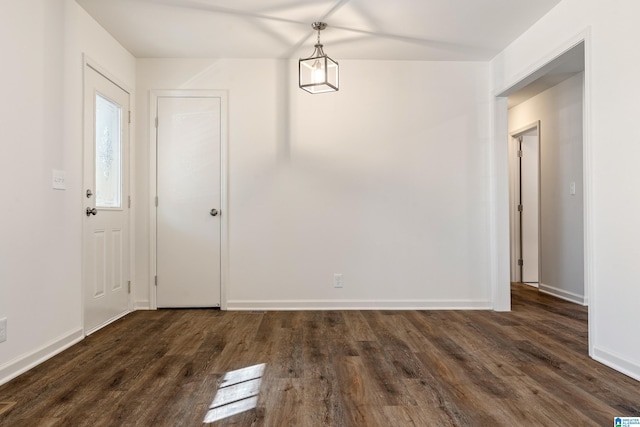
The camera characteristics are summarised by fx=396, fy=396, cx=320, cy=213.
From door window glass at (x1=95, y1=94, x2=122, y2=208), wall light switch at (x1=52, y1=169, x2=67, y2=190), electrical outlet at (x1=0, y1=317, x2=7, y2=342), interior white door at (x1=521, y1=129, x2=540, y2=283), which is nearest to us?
electrical outlet at (x1=0, y1=317, x2=7, y2=342)

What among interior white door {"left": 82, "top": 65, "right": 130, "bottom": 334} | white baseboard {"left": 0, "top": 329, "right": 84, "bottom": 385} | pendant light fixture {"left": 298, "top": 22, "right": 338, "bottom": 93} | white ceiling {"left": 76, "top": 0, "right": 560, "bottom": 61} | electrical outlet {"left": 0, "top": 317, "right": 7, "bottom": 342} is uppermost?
white ceiling {"left": 76, "top": 0, "right": 560, "bottom": 61}

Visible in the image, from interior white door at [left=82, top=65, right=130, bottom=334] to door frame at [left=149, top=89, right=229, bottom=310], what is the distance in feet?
0.73

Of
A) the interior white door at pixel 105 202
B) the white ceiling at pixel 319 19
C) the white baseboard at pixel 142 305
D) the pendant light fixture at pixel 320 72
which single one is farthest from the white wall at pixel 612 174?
the white baseboard at pixel 142 305

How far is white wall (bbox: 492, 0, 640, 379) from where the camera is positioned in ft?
7.31

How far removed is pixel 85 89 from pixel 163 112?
94cm

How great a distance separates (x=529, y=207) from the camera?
5496 mm

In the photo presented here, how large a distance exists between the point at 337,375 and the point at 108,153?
2696 mm

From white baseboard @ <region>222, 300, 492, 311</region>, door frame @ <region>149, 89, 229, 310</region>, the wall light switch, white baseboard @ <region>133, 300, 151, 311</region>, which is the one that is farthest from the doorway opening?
white baseboard @ <region>133, 300, 151, 311</region>

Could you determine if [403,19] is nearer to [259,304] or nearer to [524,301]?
[259,304]

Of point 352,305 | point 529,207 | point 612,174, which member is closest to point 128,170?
point 352,305

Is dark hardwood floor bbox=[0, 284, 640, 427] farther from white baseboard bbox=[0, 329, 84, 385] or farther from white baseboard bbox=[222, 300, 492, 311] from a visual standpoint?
white baseboard bbox=[222, 300, 492, 311]

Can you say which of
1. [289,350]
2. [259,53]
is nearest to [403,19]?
[259,53]

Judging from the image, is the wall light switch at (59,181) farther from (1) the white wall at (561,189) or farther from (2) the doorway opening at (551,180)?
(1) the white wall at (561,189)

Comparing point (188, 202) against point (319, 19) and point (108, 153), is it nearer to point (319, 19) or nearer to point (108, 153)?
point (108, 153)
